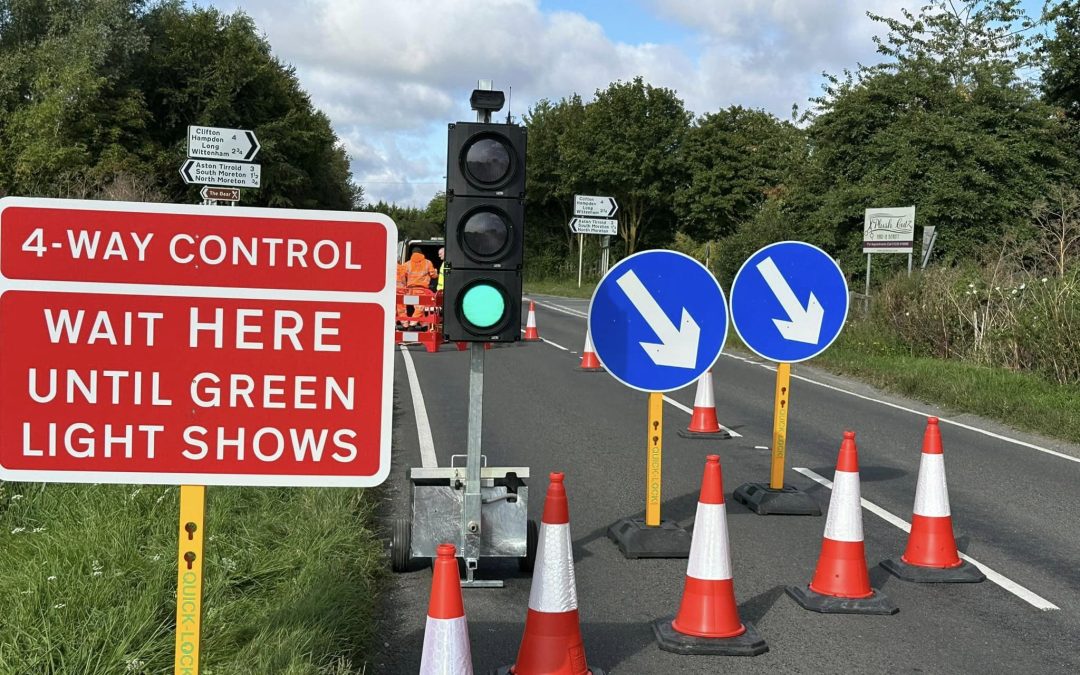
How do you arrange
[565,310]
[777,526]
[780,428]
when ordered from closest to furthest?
1. [777,526]
2. [780,428]
3. [565,310]

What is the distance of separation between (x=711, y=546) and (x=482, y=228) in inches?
76.1

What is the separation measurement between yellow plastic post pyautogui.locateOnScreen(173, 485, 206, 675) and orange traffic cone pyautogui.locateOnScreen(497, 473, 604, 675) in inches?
62.2

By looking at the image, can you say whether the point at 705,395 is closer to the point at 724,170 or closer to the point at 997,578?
the point at 997,578

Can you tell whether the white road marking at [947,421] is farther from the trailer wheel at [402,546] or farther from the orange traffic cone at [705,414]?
the trailer wheel at [402,546]

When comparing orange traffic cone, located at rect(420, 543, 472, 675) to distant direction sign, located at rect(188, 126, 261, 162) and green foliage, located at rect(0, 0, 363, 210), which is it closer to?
distant direction sign, located at rect(188, 126, 261, 162)

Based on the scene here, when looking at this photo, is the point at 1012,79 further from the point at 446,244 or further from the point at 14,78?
the point at 14,78

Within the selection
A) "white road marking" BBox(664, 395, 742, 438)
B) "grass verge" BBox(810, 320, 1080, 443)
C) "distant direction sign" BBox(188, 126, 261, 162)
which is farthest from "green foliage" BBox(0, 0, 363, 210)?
"white road marking" BBox(664, 395, 742, 438)

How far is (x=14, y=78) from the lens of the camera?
4003cm

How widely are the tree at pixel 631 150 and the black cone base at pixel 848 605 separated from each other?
5484 centimetres

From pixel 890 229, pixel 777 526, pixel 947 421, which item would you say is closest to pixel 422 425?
pixel 777 526

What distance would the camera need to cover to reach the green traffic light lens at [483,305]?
218 inches

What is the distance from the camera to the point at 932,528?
635 cm

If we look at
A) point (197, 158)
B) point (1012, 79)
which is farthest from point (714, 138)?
point (197, 158)

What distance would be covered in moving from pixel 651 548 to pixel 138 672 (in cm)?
331
